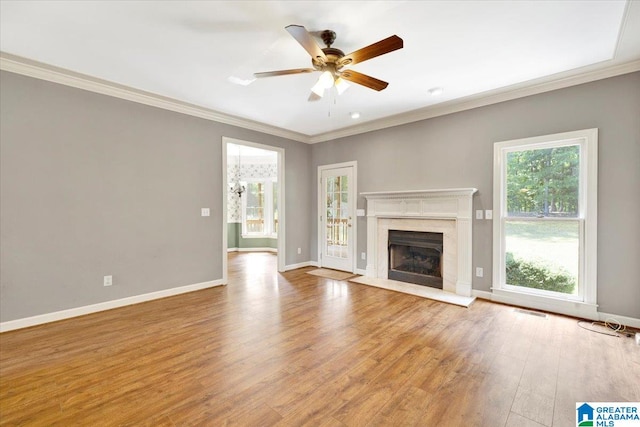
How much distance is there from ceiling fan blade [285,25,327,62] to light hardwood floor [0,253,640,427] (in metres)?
2.47

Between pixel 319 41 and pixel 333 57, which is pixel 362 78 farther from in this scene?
pixel 319 41

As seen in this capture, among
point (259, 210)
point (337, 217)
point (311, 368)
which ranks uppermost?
point (259, 210)

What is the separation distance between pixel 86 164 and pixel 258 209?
17.8 ft

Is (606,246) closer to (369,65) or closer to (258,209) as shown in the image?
(369,65)

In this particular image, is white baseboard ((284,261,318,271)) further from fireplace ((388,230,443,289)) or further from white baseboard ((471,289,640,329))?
white baseboard ((471,289,640,329))

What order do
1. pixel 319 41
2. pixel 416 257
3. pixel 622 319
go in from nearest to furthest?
pixel 319 41
pixel 622 319
pixel 416 257

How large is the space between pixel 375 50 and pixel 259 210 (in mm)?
7049

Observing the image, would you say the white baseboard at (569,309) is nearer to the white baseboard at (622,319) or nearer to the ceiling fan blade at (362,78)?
the white baseboard at (622,319)

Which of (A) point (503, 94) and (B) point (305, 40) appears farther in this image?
(A) point (503, 94)

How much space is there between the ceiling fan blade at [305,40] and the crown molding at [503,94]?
99.6 inches

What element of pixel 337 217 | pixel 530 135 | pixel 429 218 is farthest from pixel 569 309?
pixel 337 217

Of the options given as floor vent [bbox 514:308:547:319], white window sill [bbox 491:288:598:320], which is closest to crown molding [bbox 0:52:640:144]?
white window sill [bbox 491:288:598:320]

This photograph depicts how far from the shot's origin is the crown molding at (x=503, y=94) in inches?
119

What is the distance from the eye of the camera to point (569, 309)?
10.7 ft
